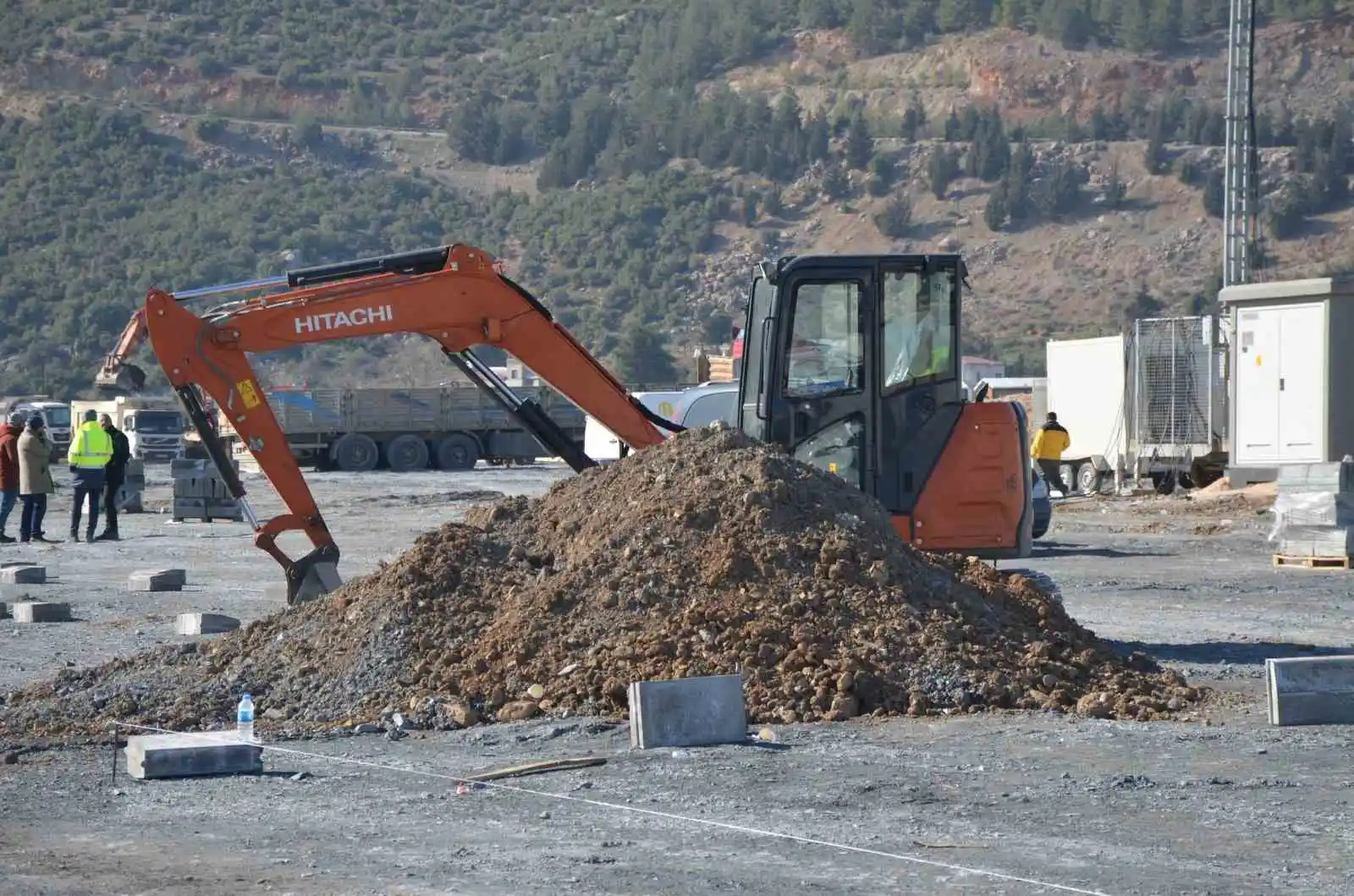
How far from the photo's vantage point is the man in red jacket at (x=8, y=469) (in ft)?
82.6

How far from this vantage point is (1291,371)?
28203 mm

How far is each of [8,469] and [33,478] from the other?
49cm

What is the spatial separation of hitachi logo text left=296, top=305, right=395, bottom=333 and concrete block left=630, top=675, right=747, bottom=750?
224 inches

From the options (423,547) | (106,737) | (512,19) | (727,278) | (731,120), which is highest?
(512,19)

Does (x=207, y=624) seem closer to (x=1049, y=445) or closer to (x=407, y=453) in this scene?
(x=1049, y=445)

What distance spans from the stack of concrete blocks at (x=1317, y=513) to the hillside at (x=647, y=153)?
59.7 metres

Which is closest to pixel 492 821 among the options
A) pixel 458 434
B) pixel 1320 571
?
pixel 1320 571

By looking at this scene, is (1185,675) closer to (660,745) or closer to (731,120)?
(660,745)

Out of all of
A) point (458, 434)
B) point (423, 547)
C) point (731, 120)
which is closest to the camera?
point (423, 547)

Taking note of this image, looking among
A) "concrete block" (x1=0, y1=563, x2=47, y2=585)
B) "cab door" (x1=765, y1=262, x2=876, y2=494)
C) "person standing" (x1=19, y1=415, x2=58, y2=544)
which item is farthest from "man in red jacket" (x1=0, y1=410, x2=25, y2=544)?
"cab door" (x1=765, y1=262, x2=876, y2=494)

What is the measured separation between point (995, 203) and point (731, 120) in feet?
65.0

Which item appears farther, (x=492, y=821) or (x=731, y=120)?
(x=731, y=120)

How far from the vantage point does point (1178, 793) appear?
8430 millimetres

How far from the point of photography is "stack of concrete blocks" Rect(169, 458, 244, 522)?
30406 mm
